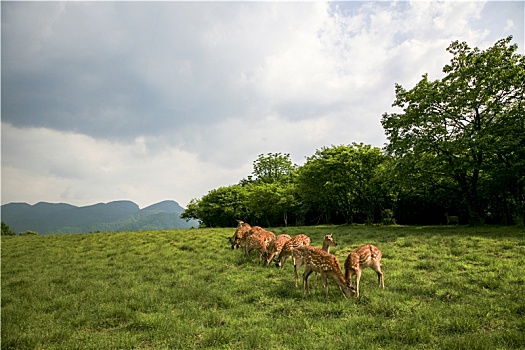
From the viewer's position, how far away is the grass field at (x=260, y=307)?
19.1 feet

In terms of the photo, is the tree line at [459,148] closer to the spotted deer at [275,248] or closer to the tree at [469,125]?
the tree at [469,125]

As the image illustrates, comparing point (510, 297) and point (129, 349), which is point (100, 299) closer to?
point (129, 349)

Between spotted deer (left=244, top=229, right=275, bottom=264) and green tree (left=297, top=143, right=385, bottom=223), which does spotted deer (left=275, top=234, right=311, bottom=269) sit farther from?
green tree (left=297, top=143, right=385, bottom=223)

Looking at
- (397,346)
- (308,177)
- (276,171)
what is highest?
(276,171)

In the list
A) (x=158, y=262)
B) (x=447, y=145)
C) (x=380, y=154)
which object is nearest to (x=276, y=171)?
(x=380, y=154)

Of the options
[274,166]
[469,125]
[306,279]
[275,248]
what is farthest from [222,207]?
[306,279]

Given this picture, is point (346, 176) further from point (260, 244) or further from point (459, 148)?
point (260, 244)

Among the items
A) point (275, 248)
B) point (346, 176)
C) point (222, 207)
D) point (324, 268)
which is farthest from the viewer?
point (222, 207)

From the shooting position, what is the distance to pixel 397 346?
17.8ft

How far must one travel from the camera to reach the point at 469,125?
2569 cm

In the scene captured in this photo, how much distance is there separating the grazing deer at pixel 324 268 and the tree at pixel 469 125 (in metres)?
Result: 19.5

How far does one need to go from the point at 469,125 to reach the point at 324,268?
24.3 metres

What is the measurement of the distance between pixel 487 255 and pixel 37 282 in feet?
58.5

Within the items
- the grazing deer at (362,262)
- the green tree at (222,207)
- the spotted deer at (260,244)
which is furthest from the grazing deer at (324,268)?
the green tree at (222,207)
